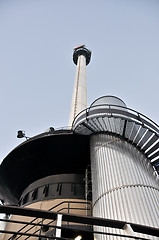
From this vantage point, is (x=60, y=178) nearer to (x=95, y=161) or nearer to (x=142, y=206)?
(x=95, y=161)

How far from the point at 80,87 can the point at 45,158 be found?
17001 millimetres

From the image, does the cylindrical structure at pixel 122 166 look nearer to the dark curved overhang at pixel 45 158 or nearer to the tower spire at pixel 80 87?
the dark curved overhang at pixel 45 158

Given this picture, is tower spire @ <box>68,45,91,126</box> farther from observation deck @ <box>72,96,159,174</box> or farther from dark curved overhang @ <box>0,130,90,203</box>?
observation deck @ <box>72,96,159,174</box>

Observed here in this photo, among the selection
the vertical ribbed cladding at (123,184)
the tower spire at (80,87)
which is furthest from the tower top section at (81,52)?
the vertical ribbed cladding at (123,184)

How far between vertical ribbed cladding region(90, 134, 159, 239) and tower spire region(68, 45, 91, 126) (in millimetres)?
11570

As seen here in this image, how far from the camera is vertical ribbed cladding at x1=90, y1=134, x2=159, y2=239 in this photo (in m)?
6.54

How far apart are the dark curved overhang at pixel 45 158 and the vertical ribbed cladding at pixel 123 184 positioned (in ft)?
6.99

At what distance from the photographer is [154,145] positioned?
28.8 feet

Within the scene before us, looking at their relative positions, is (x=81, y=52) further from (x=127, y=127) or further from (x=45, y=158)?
(x=127, y=127)

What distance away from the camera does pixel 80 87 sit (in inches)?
1088

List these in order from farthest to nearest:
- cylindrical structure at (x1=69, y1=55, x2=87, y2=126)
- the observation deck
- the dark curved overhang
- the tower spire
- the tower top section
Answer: the tower top section → the tower spire → cylindrical structure at (x1=69, y1=55, x2=87, y2=126) → the dark curved overhang → the observation deck

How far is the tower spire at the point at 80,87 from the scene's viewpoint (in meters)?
23.2

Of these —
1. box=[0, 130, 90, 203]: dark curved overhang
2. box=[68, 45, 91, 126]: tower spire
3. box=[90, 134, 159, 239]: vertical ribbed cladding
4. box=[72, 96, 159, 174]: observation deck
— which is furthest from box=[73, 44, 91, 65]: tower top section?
box=[90, 134, 159, 239]: vertical ribbed cladding

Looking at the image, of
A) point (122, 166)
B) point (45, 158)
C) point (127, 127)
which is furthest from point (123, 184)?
point (45, 158)
